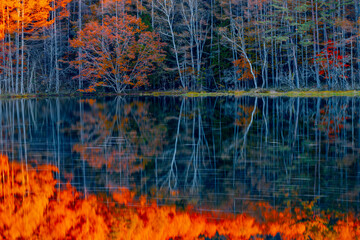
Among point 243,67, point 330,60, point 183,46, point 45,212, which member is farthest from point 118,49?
point 45,212

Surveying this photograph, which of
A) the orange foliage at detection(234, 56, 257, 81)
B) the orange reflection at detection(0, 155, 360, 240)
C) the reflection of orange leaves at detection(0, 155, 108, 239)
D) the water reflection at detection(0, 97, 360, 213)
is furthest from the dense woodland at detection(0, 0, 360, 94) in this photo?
the orange reflection at detection(0, 155, 360, 240)

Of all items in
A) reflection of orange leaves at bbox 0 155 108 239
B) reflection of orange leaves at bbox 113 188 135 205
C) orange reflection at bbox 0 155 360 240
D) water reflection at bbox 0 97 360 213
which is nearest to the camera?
orange reflection at bbox 0 155 360 240

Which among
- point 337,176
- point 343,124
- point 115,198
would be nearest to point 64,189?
point 115,198

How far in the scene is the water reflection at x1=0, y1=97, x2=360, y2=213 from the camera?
5.47 m

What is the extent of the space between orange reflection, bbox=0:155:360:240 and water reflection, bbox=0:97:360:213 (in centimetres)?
29

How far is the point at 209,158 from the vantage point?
784 cm

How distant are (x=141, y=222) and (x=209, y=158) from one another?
3.35m

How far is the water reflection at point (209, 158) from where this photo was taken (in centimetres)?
547

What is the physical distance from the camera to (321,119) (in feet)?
45.8

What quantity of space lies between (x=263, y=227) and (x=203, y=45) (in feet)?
120

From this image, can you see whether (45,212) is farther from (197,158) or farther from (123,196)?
(197,158)

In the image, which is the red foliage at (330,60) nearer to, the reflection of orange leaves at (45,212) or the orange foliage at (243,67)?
the orange foliage at (243,67)

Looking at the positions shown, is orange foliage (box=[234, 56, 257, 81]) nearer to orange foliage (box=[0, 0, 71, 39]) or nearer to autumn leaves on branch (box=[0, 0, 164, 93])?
autumn leaves on branch (box=[0, 0, 164, 93])

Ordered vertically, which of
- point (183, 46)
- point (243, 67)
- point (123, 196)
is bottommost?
point (123, 196)
